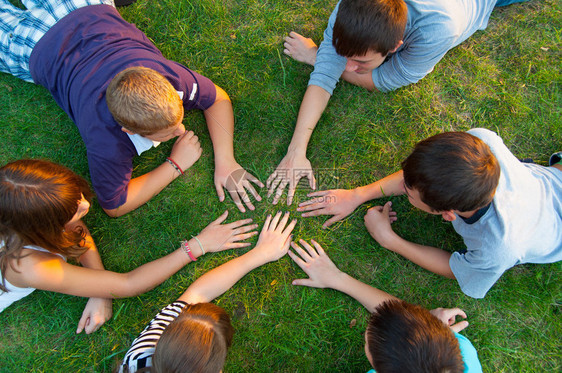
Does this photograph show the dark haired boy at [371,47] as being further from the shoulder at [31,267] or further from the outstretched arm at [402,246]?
the shoulder at [31,267]

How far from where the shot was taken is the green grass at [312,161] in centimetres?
258

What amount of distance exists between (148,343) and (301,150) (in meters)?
1.70

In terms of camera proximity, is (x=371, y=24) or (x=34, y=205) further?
(x=371, y=24)

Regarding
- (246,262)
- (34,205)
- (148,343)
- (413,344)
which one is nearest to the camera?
(413,344)

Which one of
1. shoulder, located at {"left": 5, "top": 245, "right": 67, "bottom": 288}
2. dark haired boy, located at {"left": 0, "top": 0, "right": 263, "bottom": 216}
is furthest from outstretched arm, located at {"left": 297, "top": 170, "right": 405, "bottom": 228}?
shoulder, located at {"left": 5, "top": 245, "right": 67, "bottom": 288}

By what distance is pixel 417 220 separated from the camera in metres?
A: 2.74

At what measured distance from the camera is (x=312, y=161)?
2.84 m

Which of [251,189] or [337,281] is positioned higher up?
[251,189]

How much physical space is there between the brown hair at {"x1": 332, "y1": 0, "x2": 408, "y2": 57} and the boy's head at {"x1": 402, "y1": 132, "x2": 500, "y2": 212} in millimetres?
668

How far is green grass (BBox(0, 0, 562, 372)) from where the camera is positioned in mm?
2580

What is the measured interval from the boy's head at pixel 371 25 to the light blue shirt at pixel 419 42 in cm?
22

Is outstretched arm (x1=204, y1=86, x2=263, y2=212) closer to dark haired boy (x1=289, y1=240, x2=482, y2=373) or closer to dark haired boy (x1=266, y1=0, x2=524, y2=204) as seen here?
dark haired boy (x1=266, y1=0, x2=524, y2=204)

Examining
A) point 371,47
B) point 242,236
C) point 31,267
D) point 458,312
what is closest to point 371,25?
point 371,47

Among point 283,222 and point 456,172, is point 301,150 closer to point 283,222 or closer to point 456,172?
point 283,222
